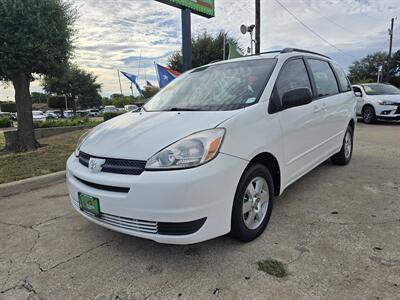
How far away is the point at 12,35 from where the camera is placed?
7289 mm

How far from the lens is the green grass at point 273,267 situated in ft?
7.15

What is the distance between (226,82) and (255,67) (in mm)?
363

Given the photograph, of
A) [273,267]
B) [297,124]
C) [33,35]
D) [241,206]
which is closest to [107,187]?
[241,206]

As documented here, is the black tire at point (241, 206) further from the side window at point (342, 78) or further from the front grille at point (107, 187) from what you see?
the side window at point (342, 78)

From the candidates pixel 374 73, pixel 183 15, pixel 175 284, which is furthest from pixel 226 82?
pixel 374 73

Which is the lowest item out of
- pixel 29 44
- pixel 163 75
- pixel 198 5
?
pixel 163 75

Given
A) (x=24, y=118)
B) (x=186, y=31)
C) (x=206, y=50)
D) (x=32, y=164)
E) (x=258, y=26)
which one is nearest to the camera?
(x=32, y=164)

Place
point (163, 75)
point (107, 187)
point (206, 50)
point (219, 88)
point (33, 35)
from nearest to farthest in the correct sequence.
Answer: point (107, 187) → point (219, 88) → point (33, 35) → point (163, 75) → point (206, 50)

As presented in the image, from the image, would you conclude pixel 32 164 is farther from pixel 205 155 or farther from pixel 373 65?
pixel 373 65

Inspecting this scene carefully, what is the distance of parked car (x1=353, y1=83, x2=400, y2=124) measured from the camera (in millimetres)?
10531

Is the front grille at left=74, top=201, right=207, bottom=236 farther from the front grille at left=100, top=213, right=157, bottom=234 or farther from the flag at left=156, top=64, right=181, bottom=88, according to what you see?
the flag at left=156, top=64, right=181, bottom=88

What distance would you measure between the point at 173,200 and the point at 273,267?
954 mm

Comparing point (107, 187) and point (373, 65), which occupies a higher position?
point (373, 65)

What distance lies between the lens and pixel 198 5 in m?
9.42
